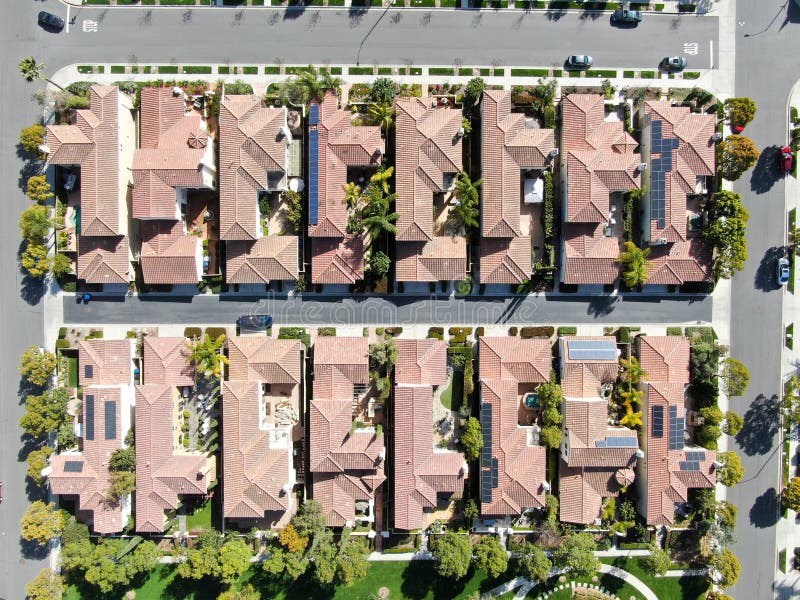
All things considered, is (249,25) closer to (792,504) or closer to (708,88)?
(708,88)

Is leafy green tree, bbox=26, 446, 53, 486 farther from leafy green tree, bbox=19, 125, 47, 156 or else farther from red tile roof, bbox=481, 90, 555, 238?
red tile roof, bbox=481, 90, 555, 238

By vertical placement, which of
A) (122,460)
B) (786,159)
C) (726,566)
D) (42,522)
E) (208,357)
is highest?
(786,159)

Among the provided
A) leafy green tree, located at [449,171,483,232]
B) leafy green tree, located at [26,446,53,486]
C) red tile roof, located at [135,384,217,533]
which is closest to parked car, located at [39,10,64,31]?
red tile roof, located at [135,384,217,533]

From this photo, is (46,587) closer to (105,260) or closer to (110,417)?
(110,417)

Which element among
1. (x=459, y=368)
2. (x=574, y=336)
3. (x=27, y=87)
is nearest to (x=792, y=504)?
(x=574, y=336)

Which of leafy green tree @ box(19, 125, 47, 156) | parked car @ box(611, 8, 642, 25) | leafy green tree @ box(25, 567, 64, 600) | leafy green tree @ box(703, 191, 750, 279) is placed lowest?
leafy green tree @ box(25, 567, 64, 600)

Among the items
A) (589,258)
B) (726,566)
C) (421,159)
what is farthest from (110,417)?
(726,566)
